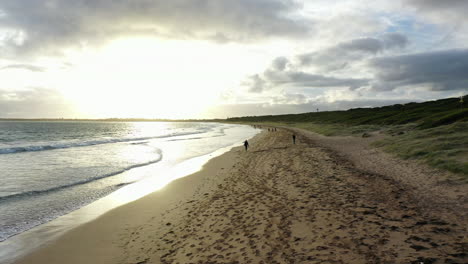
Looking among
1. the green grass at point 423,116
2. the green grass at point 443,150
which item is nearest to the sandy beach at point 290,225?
the green grass at point 443,150

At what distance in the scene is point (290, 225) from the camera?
8.95 metres

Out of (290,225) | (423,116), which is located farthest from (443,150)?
(423,116)

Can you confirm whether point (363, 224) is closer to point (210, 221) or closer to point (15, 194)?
point (210, 221)

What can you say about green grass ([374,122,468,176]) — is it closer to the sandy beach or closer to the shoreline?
the sandy beach

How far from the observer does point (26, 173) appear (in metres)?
22.2

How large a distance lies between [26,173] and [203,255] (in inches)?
882

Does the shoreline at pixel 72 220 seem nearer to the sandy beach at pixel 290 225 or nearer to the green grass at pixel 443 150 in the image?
the sandy beach at pixel 290 225

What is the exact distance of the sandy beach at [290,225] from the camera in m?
7.12

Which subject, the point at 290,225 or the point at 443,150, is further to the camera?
the point at 443,150

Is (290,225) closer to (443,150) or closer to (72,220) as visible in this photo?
(72,220)

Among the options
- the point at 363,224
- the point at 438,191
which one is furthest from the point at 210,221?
the point at 438,191

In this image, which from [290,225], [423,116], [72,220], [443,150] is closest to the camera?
[290,225]

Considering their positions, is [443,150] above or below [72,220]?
above

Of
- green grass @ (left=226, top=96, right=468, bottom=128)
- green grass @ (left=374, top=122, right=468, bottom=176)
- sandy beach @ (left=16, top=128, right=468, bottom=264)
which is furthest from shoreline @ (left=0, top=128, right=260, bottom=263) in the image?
green grass @ (left=226, top=96, right=468, bottom=128)
